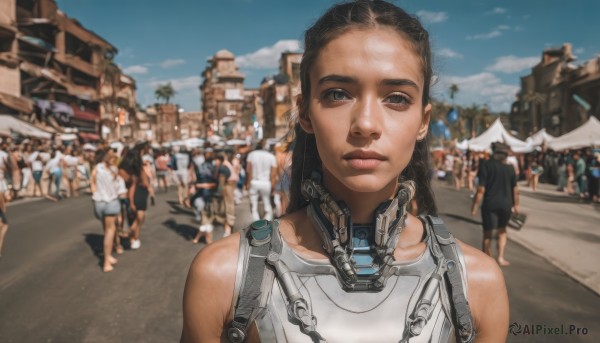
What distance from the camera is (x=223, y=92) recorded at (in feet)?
258

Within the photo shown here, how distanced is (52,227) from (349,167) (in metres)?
11.7

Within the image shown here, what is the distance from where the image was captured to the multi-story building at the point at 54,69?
101ft

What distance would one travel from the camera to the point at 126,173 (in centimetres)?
853

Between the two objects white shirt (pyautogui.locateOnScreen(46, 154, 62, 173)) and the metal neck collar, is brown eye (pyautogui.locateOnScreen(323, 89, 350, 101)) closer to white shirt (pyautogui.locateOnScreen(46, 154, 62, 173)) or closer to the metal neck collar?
the metal neck collar

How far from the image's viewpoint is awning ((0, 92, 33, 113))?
27.8 metres

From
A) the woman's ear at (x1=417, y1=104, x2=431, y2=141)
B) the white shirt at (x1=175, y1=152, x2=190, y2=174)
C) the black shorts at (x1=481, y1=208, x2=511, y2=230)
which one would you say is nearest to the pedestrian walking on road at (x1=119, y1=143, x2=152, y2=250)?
the black shorts at (x1=481, y1=208, x2=511, y2=230)

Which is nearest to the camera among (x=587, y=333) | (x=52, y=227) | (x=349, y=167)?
(x=349, y=167)

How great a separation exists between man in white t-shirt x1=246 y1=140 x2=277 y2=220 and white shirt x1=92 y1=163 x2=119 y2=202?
2.82 meters

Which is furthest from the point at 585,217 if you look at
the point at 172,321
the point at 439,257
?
Answer: the point at 439,257

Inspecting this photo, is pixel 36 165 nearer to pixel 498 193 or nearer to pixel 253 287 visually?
pixel 498 193

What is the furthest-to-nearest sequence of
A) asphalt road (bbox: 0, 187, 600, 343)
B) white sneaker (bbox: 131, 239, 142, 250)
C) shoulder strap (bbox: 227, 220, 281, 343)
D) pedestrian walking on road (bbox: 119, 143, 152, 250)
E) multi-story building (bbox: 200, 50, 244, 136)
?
1. multi-story building (bbox: 200, 50, 244, 136)
2. white sneaker (bbox: 131, 239, 142, 250)
3. pedestrian walking on road (bbox: 119, 143, 152, 250)
4. asphalt road (bbox: 0, 187, 600, 343)
5. shoulder strap (bbox: 227, 220, 281, 343)

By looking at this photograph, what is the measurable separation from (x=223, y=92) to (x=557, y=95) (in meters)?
53.6

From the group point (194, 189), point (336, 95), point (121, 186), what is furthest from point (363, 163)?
point (194, 189)

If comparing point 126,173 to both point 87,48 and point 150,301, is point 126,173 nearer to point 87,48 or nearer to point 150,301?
point 150,301
